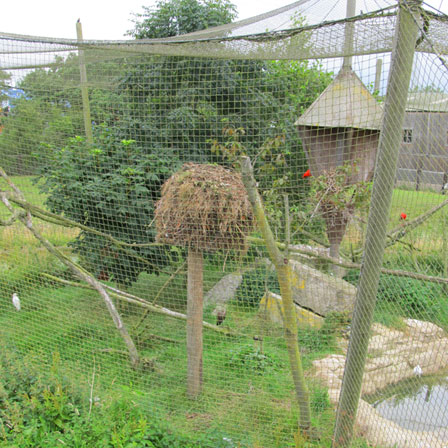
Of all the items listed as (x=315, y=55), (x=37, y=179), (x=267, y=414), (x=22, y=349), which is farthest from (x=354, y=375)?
(x=37, y=179)

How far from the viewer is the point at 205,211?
107 inches

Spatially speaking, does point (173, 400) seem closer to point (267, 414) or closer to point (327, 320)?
point (267, 414)

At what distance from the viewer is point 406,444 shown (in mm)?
2844

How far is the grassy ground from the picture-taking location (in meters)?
2.84

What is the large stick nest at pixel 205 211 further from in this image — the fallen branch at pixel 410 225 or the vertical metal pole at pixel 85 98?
the vertical metal pole at pixel 85 98

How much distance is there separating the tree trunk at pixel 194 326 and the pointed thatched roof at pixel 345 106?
1386mm

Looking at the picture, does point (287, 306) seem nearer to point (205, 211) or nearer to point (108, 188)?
point (205, 211)

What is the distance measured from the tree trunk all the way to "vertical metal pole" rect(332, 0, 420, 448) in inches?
49.6

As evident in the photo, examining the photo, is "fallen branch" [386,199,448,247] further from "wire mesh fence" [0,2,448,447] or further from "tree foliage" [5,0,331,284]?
"tree foliage" [5,0,331,284]

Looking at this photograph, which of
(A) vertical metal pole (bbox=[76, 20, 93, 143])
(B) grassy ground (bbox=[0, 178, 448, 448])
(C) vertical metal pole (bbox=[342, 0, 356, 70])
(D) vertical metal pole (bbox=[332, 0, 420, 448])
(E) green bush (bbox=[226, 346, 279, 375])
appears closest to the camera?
→ (D) vertical metal pole (bbox=[332, 0, 420, 448])

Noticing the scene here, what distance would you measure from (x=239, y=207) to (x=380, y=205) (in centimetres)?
103

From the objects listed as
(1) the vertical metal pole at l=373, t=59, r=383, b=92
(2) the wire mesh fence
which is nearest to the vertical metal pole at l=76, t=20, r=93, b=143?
(2) the wire mesh fence

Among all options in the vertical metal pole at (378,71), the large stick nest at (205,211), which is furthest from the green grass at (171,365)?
the vertical metal pole at (378,71)

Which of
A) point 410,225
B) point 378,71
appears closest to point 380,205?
point 410,225
